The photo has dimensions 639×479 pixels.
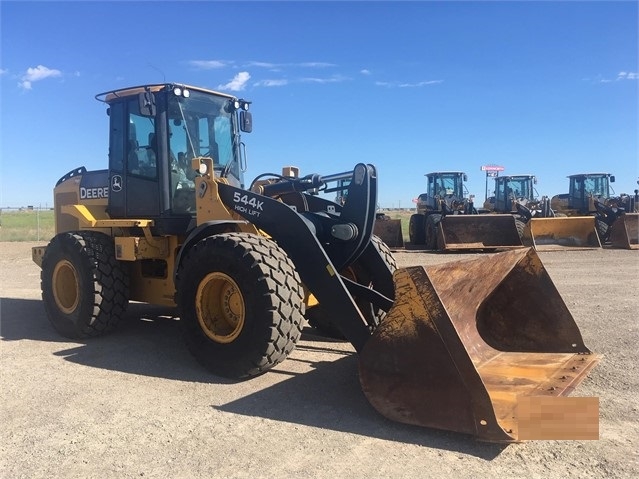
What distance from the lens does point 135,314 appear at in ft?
26.7

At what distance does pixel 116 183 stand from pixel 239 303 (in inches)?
115

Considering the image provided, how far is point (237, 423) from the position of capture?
13.3ft

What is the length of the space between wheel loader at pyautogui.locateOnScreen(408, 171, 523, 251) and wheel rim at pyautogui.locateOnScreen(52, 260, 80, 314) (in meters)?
13.3

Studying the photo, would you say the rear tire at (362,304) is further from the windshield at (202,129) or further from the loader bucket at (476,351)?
the windshield at (202,129)

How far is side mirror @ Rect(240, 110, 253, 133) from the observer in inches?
277

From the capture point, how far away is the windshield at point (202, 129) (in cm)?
645

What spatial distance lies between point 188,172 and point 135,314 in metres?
2.74

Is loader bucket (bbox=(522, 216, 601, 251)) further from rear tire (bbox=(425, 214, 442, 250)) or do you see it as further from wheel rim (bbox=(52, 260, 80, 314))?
wheel rim (bbox=(52, 260, 80, 314))

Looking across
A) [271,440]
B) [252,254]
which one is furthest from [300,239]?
[271,440]

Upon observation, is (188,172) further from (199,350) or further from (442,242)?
(442,242)

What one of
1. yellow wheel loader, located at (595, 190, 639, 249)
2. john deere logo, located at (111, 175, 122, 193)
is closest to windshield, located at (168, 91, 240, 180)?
john deere logo, located at (111, 175, 122, 193)

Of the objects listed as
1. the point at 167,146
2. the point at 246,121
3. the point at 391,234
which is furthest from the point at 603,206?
the point at 167,146

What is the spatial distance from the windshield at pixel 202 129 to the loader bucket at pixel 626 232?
16.0m

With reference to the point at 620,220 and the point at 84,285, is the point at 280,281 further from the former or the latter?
the point at 620,220
